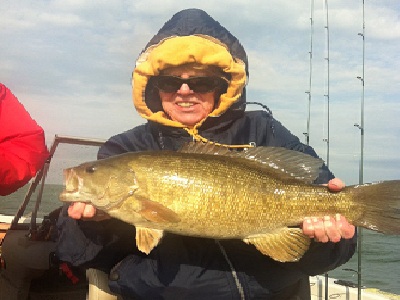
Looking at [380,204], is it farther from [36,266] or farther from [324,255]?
[36,266]

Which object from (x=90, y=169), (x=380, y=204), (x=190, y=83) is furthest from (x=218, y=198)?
(x=190, y=83)

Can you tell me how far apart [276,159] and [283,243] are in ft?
1.73

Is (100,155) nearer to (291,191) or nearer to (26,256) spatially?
(291,191)

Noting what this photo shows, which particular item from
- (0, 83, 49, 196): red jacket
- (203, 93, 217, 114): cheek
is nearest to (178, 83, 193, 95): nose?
(203, 93, 217, 114): cheek

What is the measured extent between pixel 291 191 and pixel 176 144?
994mm

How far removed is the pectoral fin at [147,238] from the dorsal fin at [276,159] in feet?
1.78

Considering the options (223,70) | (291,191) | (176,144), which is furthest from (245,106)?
(291,191)

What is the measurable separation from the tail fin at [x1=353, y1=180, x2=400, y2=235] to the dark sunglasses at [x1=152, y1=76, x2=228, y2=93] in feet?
4.31

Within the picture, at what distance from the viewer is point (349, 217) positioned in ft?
9.34

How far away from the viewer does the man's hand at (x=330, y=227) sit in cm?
281

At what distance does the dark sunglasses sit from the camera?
3480 mm

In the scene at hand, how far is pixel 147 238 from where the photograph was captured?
2764mm

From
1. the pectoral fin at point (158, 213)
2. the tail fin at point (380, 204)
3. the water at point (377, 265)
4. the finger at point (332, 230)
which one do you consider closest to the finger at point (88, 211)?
the pectoral fin at point (158, 213)

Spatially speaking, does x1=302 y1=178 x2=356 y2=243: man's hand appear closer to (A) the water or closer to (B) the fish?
(B) the fish
